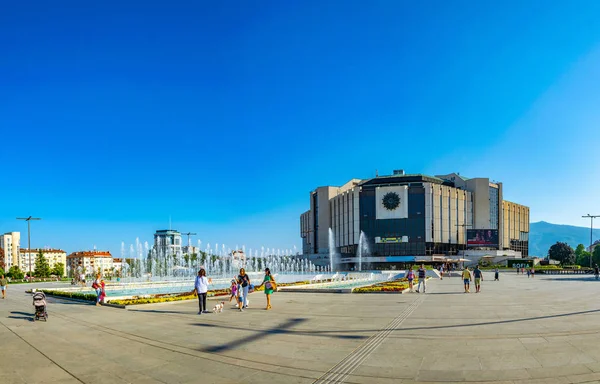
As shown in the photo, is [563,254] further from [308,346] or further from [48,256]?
[48,256]

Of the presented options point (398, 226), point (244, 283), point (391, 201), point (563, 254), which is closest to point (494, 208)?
point (398, 226)

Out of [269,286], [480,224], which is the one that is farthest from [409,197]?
[269,286]

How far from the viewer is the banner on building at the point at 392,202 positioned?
10125 cm

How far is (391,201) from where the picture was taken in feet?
335

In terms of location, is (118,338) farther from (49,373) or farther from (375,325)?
(375,325)

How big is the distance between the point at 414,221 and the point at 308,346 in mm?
96347

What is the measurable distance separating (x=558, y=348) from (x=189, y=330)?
30.4 feet

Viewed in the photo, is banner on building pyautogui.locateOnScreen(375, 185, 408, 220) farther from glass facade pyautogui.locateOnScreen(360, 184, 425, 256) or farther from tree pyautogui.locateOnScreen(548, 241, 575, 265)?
tree pyautogui.locateOnScreen(548, 241, 575, 265)

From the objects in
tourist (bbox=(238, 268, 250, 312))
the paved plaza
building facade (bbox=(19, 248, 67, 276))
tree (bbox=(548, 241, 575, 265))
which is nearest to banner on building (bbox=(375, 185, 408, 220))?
tree (bbox=(548, 241, 575, 265))

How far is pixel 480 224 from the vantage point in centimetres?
11012

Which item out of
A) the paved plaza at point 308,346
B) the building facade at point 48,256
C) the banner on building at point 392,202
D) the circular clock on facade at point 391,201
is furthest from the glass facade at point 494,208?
the building facade at point 48,256

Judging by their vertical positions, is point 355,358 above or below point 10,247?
above

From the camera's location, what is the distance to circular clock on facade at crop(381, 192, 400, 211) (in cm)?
10162

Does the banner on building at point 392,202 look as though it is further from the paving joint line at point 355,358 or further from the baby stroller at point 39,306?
the baby stroller at point 39,306
